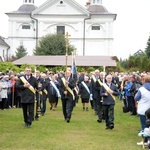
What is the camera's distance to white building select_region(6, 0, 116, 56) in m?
76.4

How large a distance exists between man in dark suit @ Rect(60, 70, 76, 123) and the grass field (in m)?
0.44

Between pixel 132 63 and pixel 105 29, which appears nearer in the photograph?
pixel 132 63

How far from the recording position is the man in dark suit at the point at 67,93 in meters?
16.3

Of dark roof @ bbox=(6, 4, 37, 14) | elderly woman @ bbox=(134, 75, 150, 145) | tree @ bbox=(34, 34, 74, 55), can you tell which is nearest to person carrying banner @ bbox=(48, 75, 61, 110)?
elderly woman @ bbox=(134, 75, 150, 145)

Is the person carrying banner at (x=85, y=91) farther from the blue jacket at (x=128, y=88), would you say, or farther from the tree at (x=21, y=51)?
the tree at (x=21, y=51)

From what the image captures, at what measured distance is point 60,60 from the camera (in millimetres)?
50875

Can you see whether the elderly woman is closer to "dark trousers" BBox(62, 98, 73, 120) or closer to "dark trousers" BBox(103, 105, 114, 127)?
"dark trousers" BBox(103, 105, 114, 127)

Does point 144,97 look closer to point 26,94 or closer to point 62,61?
point 26,94

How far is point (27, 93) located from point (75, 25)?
63.2 metres

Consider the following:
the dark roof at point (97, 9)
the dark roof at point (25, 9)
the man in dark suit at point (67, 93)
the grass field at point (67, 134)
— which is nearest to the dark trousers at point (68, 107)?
the man in dark suit at point (67, 93)

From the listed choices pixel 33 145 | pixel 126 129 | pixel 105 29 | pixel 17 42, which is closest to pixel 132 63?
pixel 105 29

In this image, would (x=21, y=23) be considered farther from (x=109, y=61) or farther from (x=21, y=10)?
(x=109, y=61)

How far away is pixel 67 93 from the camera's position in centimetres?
1642

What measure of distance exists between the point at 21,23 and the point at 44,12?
17.6 ft
